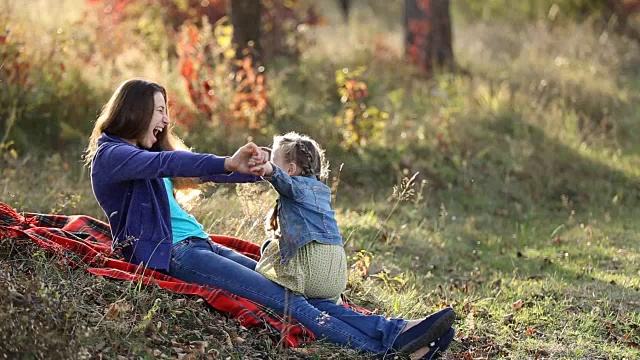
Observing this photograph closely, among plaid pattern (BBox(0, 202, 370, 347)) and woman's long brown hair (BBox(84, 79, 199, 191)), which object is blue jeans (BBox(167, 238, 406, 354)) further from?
woman's long brown hair (BBox(84, 79, 199, 191))

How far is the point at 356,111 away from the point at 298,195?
4645 millimetres

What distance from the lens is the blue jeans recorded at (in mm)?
4719

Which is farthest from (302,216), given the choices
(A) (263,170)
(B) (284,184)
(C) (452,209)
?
(C) (452,209)

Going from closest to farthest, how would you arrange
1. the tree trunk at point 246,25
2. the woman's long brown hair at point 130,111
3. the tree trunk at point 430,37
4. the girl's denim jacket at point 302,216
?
the girl's denim jacket at point 302,216
the woman's long brown hair at point 130,111
the tree trunk at point 246,25
the tree trunk at point 430,37

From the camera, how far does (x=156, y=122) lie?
504cm

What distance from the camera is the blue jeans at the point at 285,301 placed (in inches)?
186

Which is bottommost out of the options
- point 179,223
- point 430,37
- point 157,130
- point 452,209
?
point 452,209

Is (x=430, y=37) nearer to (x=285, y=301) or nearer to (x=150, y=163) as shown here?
(x=285, y=301)

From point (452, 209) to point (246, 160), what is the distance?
455 centimetres

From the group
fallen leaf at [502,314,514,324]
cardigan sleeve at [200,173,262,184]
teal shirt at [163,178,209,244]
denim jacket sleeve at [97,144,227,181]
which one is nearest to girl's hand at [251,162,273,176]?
denim jacket sleeve at [97,144,227,181]

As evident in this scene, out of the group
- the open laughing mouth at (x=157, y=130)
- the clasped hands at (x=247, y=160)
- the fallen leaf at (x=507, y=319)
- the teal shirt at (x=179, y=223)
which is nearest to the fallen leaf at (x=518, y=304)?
the fallen leaf at (x=507, y=319)

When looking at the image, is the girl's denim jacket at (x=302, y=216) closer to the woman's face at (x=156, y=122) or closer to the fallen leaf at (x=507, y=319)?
the woman's face at (x=156, y=122)

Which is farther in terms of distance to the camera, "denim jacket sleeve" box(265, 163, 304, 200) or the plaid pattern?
the plaid pattern

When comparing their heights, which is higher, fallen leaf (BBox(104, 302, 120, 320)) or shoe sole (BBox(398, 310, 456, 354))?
fallen leaf (BBox(104, 302, 120, 320))
